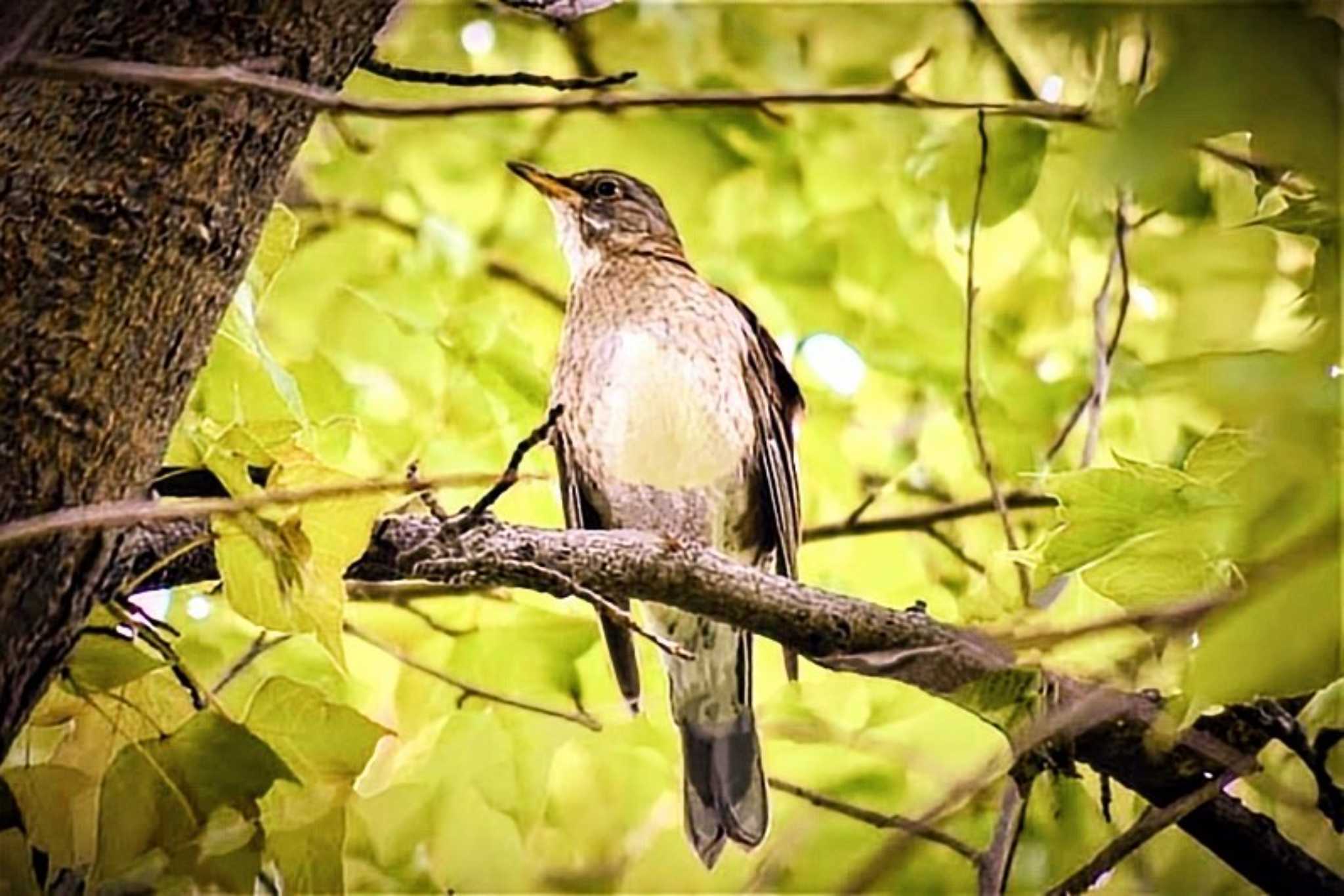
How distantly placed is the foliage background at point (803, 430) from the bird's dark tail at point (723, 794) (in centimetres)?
2

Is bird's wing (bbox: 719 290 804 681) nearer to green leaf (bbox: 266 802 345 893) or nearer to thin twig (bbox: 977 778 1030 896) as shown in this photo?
thin twig (bbox: 977 778 1030 896)

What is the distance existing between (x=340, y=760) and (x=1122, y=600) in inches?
12.8

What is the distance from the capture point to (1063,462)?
129cm

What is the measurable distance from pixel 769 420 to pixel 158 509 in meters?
0.87

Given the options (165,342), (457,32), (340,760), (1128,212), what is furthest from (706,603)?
(457,32)

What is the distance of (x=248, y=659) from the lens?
893 mm

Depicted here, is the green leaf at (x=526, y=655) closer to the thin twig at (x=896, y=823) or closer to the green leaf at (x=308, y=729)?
the thin twig at (x=896, y=823)

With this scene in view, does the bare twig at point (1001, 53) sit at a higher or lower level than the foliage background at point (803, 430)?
higher

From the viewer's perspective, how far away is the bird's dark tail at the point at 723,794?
1.09 m

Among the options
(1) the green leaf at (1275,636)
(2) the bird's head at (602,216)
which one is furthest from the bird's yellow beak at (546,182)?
(1) the green leaf at (1275,636)

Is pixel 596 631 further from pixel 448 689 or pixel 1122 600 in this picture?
pixel 1122 600

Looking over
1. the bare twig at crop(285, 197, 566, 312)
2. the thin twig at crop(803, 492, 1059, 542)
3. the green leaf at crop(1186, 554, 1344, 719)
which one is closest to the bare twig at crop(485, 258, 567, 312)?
the bare twig at crop(285, 197, 566, 312)

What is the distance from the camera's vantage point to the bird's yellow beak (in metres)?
1.32

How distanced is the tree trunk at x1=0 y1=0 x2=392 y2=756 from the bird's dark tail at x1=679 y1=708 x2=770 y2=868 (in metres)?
0.54
